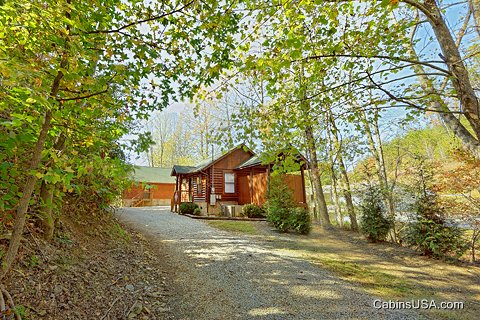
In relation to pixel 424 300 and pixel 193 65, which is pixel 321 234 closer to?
pixel 424 300

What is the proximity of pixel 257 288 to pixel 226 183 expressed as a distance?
42.6ft

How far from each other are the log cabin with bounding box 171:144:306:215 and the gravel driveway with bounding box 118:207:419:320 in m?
8.10

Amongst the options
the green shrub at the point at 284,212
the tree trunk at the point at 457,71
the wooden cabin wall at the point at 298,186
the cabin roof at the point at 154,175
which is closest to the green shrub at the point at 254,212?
the wooden cabin wall at the point at 298,186

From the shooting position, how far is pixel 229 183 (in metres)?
17.1

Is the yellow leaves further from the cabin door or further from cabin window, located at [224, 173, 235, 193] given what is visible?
cabin window, located at [224, 173, 235, 193]

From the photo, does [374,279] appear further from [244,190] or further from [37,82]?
[244,190]

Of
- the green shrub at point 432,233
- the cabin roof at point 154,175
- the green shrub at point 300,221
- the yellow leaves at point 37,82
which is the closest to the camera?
the yellow leaves at point 37,82

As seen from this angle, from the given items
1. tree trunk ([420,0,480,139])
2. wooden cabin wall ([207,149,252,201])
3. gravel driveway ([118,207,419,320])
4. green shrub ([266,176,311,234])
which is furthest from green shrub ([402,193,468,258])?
wooden cabin wall ([207,149,252,201])

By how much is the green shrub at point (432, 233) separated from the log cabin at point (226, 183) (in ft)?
23.8

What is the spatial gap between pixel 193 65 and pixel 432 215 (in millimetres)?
7217

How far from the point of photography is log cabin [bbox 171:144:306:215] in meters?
14.6

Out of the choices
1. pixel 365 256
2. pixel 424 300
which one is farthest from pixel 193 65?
pixel 365 256

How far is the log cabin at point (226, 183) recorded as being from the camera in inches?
574

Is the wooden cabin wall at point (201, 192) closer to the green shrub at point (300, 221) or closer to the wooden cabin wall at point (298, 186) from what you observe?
the wooden cabin wall at point (298, 186)
